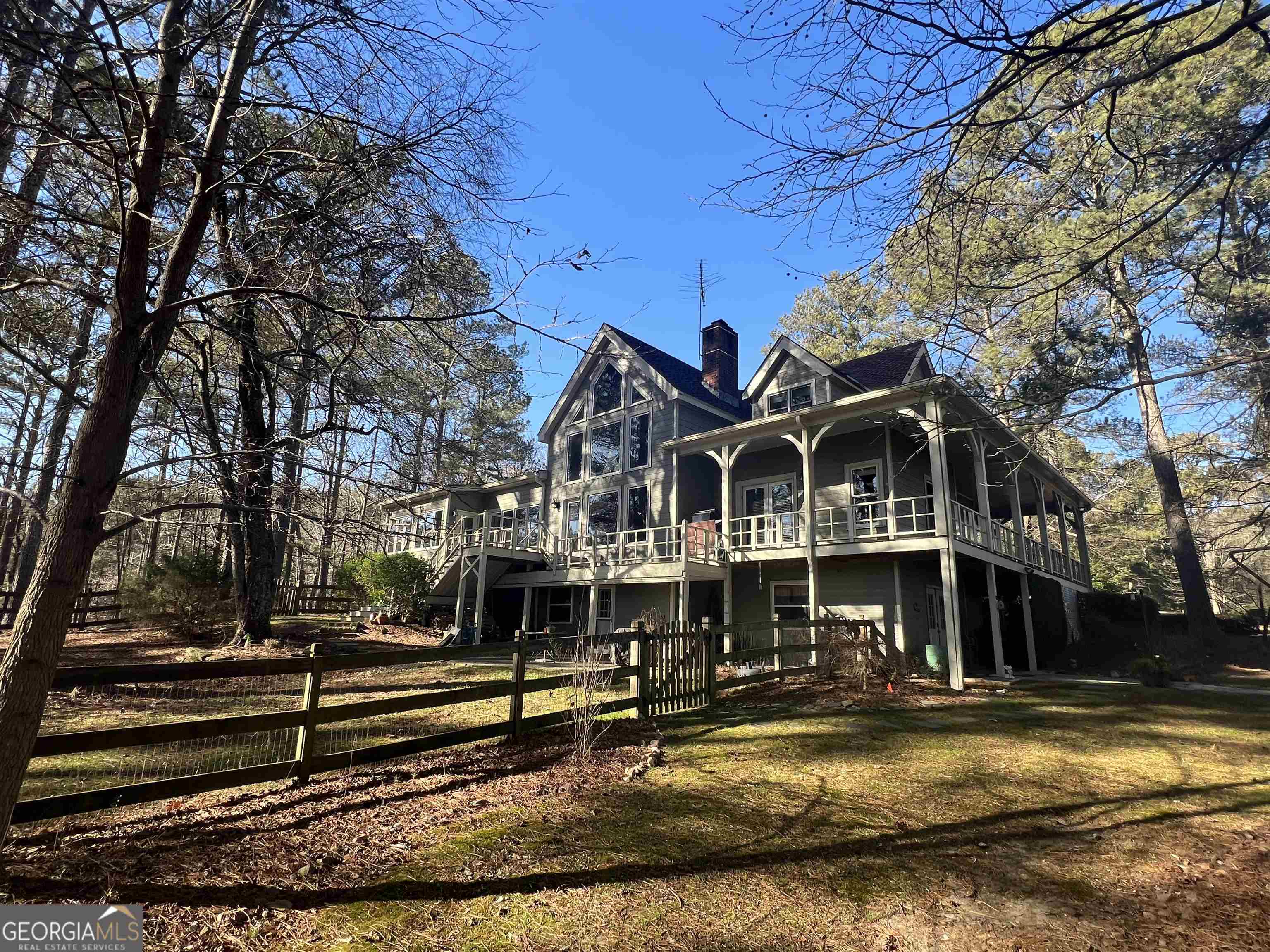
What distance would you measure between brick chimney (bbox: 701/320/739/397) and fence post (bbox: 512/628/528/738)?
18.0 metres

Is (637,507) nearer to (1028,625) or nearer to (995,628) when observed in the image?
(995,628)

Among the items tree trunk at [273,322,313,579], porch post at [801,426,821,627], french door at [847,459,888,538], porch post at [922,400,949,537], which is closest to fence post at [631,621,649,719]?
tree trunk at [273,322,313,579]

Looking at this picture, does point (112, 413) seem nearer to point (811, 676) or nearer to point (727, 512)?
point (811, 676)

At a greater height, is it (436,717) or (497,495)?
(497,495)

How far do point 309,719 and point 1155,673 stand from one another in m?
15.9

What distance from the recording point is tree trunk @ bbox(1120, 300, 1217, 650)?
19.7 meters

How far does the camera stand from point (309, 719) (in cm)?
498

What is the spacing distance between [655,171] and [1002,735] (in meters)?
7.79

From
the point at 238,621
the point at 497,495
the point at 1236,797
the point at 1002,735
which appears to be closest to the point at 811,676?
the point at 1002,735

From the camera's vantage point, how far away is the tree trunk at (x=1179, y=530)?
1966 cm

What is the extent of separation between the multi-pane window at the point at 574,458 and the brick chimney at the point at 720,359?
17.7 ft

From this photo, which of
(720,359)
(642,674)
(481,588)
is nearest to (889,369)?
(720,359)

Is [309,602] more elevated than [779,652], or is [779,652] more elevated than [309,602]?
[309,602]

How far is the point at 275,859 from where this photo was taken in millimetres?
3678
